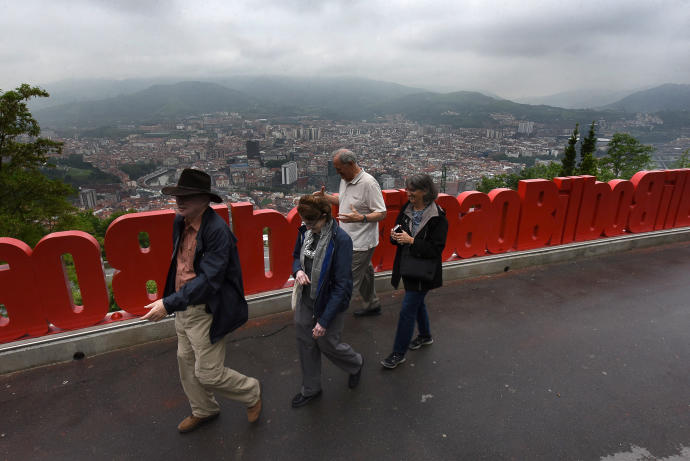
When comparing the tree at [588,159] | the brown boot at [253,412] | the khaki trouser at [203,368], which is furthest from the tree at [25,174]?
the tree at [588,159]

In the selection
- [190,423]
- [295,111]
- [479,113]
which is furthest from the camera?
[479,113]

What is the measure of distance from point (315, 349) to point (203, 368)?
0.86 meters

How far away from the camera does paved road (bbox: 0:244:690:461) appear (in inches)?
102

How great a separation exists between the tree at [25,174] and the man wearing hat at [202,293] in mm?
21068

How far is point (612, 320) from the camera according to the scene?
14.3ft

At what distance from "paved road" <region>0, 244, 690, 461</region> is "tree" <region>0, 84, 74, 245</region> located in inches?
789

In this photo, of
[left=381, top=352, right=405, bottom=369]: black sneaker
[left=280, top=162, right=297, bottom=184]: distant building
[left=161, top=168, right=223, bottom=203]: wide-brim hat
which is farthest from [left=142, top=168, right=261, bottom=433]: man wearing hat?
[left=280, top=162, right=297, bottom=184]: distant building

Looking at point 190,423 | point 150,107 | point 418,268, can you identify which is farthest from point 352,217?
point 150,107

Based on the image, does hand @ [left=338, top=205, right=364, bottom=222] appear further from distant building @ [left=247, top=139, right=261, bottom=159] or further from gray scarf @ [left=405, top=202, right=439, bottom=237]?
distant building @ [left=247, top=139, right=261, bottom=159]

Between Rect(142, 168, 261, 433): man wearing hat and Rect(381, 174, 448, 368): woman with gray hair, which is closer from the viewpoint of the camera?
Rect(142, 168, 261, 433): man wearing hat

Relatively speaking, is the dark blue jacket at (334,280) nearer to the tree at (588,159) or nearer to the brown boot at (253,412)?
the brown boot at (253,412)

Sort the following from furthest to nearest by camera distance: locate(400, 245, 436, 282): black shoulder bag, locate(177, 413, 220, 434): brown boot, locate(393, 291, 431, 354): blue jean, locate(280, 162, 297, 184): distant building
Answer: locate(280, 162, 297, 184): distant building → locate(393, 291, 431, 354): blue jean → locate(400, 245, 436, 282): black shoulder bag → locate(177, 413, 220, 434): brown boot

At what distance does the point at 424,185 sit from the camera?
309 cm

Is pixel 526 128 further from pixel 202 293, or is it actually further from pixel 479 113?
pixel 202 293
